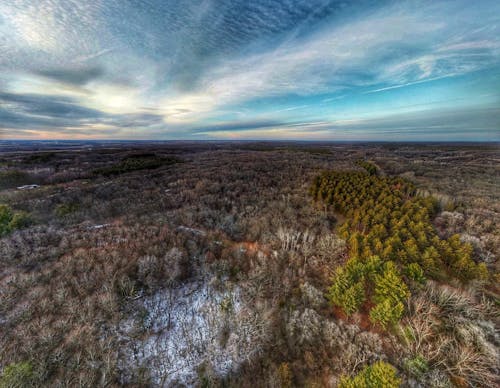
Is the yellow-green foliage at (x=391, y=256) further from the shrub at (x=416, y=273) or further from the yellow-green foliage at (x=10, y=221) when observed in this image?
the yellow-green foliage at (x=10, y=221)

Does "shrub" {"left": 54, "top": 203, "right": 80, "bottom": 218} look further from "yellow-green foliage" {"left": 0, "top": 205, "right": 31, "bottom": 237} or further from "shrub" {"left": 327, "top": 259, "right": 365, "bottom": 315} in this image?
"shrub" {"left": 327, "top": 259, "right": 365, "bottom": 315}

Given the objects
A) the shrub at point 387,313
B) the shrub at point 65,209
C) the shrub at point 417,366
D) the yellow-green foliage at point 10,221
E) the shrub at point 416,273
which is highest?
the yellow-green foliage at point 10,221

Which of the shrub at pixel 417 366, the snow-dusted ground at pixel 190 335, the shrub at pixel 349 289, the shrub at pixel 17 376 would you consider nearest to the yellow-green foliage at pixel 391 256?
the shrub at pixel 349 289

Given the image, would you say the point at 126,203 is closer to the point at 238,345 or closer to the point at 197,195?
the point at 197,195

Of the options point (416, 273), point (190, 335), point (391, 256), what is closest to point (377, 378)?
point (416, 273)

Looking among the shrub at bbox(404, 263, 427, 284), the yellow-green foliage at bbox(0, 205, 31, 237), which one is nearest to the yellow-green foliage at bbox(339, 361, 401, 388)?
the shrub at bbox(404, 263, 427, 284)

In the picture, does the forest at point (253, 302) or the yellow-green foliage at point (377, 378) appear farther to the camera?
the forest at point (253, 302)

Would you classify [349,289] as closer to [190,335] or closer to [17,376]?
[190,335]
